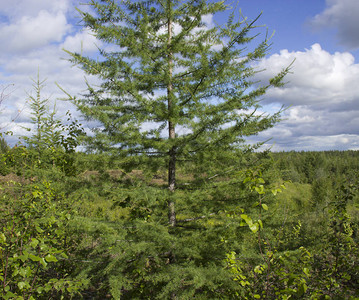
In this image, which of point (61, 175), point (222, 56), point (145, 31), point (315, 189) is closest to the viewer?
point (222, 56)

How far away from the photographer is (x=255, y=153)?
13.4 feet

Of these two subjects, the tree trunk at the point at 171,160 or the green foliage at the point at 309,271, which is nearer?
the green foliage at the point at 309,271

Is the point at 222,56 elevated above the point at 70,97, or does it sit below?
above

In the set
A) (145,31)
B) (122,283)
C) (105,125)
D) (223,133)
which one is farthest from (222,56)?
(122,283)

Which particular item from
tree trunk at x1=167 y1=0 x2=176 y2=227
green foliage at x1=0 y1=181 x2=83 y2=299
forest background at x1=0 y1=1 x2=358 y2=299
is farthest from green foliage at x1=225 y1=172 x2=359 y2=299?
green foliage at x1=0 y1=181 x2=83 y2=299

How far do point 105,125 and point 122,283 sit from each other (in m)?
2.32

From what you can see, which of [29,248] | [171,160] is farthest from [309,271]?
[29,248]

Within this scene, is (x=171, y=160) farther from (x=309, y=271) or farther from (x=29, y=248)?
(x=309, y=271)

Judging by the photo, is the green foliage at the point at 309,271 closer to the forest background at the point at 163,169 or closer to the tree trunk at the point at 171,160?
the forest background at the point at 163,169

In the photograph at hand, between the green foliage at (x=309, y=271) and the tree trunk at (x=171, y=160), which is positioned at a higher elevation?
the tree trunk at (x=171, y=160)

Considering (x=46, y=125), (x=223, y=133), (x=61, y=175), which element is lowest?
(x=61, y=175)

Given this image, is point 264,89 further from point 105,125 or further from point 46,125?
point 46,125

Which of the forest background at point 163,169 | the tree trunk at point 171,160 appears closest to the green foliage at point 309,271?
the forest background at point 163,169

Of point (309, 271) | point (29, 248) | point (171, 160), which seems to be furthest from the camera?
point (171, 160)
